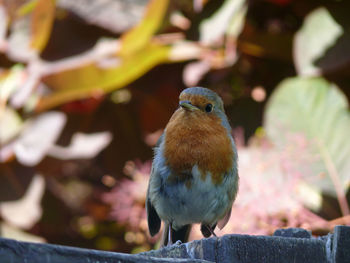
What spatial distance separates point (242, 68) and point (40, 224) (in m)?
1.23

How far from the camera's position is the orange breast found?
1.83 meters

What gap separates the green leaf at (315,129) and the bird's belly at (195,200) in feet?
1.33

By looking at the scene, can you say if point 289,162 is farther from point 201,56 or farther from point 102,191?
point 102,191

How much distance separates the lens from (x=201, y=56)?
8.61 ft

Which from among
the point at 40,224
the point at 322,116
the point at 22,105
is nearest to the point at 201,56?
the point at 322,116

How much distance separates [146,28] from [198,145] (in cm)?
71

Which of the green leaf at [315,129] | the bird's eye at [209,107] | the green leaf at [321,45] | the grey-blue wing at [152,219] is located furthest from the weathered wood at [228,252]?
the green leaf at [321,45]

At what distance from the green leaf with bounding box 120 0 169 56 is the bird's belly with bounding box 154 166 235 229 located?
2.36 ft

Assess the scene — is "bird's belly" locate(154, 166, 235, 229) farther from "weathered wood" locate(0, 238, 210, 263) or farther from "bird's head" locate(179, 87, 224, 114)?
"weathered wood" locate(0, 238, 210, 263)

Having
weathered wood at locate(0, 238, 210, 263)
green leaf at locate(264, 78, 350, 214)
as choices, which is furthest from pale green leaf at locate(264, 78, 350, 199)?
weathered wood at locate(0, 238, 210, 263)

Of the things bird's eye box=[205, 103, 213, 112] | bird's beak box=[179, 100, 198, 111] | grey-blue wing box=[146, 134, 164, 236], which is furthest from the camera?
grey-blue wing box=[146, 134, 164, 236]

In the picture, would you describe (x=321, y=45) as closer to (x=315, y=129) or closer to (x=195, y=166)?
(x=315, y=129)

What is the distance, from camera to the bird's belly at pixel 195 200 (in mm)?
1867

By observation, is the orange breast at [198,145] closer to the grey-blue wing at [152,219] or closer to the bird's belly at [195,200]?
the bird's belly at [195,200]
